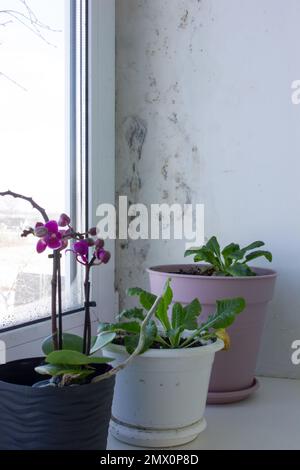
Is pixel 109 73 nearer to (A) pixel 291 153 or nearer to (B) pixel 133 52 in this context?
(B) pixel 133 52

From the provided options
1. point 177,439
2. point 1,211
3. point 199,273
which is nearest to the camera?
point 177,439

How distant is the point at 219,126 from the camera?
3.77 feet

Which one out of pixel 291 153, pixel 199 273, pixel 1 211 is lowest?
pixel 199 273

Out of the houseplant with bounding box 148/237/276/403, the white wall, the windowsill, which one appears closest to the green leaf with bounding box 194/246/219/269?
the houseplant with bounding box 148/237/276/403

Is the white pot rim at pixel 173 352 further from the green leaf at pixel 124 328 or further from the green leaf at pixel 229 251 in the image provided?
the green leaf at pixel 229 251

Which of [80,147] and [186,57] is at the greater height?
[186,57]

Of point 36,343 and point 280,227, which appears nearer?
point 36,343

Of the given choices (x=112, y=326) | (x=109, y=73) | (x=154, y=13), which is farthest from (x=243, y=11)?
(x=112, y=326)

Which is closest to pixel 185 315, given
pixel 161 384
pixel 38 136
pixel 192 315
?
pixel 192 315

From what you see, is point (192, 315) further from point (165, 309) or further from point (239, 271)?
point (239, 271)

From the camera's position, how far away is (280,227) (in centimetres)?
110

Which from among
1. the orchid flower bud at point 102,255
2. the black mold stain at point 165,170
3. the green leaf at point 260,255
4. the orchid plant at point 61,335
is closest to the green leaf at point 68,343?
the orchid plant at point 61,335

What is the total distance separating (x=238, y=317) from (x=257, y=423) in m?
0.17

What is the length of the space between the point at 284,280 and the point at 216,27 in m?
0.52
